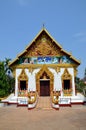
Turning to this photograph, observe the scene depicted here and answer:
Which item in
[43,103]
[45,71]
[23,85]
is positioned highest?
[45,71]

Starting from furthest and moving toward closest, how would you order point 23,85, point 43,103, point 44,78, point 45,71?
point 23,85, point 44,78, point 45,71, point 43,103

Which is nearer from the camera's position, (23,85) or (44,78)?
(44,78)

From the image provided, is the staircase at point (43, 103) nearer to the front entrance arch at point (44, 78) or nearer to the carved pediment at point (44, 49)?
the front entrance arch at point (44, 78)

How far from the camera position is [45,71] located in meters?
24.5

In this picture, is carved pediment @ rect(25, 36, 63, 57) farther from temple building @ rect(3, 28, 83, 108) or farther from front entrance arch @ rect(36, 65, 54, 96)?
front entrance arch @ rect(36, 65, 54, 96)

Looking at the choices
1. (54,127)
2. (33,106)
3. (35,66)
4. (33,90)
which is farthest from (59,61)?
(54,127)

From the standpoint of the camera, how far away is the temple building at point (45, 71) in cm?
2431

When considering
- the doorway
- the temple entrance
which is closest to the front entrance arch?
the temple entrance

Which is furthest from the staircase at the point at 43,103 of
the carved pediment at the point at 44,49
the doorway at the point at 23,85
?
the carved pediment at the point at 44,49

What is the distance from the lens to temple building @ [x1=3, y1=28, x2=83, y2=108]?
24.3 metres

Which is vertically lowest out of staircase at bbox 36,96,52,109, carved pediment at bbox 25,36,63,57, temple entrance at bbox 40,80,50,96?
staircase at bbox 36,96,52,109

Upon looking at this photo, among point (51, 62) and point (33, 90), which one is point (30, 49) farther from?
point (33, 90)

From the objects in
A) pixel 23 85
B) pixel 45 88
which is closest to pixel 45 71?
pixel 45 88

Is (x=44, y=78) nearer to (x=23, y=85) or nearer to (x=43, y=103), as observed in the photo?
(x=23, y=85)
